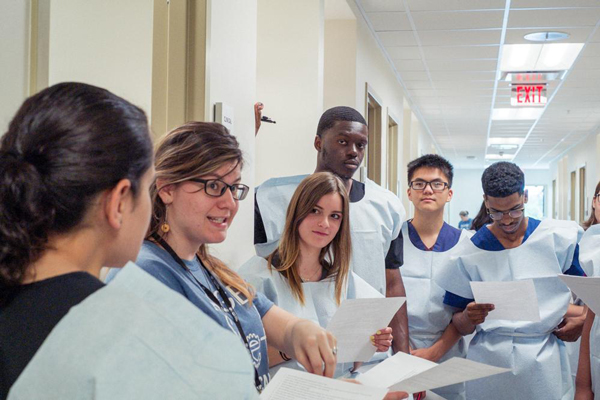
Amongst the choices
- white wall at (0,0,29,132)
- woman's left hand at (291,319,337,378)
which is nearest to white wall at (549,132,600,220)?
woman's left hand at (291,319,337,378)

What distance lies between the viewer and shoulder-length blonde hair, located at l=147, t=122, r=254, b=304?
4.33 ft

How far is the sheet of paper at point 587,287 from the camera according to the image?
1806 mm

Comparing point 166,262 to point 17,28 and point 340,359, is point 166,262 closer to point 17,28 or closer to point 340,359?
point 17,28

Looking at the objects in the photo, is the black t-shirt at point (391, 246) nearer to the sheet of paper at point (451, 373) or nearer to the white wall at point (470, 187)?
the sheet of paper at point (451, 373)

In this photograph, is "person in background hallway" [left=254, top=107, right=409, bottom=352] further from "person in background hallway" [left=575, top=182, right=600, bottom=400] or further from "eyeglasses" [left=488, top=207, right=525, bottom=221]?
"person in background hallway" [left=575, top=182, right=600, bottom=400]

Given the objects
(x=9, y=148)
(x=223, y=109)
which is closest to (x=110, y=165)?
(x=9, y=148)

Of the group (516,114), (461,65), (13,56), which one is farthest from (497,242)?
(516,114)

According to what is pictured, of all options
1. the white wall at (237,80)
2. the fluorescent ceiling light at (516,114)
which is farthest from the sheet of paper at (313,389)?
the fluorescent ceiling light at (516,114)

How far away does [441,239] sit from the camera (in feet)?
9.31

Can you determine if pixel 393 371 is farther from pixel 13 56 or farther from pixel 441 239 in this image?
pixel 441 239

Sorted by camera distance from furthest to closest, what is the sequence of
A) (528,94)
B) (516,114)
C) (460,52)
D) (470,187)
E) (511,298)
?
(470,187) < (516,114) < (528,94) < (460,52) < (511,298)

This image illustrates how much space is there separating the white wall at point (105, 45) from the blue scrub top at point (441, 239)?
4.52 ft

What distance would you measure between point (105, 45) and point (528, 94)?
18.4ft

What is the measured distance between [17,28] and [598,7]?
425 cm
